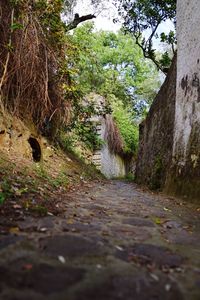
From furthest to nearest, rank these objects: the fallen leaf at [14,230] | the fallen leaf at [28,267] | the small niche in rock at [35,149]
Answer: the small niche in rock at [35,149], the fallen leaf at [14,230], the fallen leaf at [28,267]

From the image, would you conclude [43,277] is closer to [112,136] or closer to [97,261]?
[97,261]

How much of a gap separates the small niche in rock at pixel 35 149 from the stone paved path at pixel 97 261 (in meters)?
3.21

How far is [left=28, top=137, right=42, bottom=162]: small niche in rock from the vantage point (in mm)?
5488

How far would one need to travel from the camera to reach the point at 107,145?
44.1ft

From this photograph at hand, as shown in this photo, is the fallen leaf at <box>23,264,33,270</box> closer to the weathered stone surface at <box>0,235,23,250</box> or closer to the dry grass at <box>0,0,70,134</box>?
the weathered stone surface at <box>0,235,23,250</box>

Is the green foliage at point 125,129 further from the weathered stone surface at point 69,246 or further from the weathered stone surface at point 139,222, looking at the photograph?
the weathered stone surface at point 69,246

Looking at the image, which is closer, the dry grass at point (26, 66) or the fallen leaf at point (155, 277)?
the fallen leaf at point (155, 277)

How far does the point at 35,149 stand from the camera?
5.58 metres

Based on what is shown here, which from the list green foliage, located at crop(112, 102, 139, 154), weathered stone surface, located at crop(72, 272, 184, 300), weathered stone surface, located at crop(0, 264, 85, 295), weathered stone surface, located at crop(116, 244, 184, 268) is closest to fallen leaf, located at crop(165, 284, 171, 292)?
weathered stone surface, located at crop(72, 272, 184, 300)

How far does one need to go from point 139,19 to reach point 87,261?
9.65m

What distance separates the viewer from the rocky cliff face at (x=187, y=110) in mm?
4254

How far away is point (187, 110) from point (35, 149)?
279 cm

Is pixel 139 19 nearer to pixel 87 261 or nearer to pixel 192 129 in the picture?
pixel 192 129

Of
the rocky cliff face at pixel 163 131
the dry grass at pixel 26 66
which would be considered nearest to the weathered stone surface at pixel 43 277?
the dry grass at pixel 26 66
